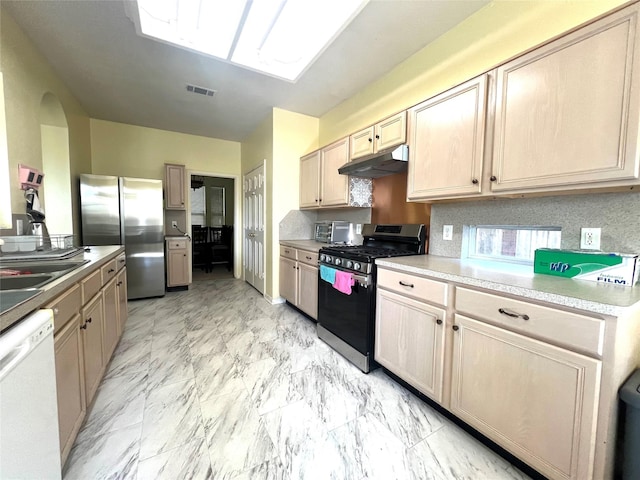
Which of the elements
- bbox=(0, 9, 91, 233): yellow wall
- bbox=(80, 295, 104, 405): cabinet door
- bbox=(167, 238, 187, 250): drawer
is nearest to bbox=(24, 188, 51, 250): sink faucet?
bbox=(0, 9, 91, 233): yellow wall

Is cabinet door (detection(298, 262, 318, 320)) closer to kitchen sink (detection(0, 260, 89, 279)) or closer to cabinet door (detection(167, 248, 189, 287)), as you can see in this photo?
kitchen sink (detection(0, 260, 89, 279))

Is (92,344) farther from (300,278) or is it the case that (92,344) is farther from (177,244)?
(177,244)

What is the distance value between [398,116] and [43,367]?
241 cm

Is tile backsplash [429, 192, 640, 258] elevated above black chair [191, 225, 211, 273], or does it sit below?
above

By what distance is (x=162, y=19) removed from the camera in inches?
77.3

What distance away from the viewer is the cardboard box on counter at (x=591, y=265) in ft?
3.67

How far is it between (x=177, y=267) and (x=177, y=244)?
364 millimetres

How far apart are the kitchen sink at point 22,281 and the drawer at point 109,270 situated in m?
0.55

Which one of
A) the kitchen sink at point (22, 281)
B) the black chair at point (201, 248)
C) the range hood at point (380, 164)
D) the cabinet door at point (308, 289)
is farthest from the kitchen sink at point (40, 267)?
the black chair at point (201, 248)

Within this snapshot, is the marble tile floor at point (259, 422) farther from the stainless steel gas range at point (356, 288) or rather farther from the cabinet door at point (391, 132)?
the cabinet door at point (391, 132)

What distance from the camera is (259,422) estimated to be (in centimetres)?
146

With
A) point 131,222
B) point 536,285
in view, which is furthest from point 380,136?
point 131,222

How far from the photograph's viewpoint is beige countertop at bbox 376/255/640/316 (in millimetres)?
907

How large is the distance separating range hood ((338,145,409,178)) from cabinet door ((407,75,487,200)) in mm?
86
